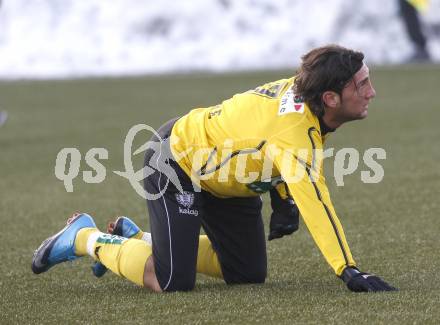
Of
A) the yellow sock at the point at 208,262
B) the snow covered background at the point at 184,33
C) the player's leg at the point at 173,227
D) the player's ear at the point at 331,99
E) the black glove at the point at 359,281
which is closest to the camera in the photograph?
the black glove at the point at 359,281

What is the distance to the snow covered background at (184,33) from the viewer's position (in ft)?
84.2

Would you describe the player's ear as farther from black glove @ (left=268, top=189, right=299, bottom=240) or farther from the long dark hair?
black glove @ (left=268, top=189, right=299, bottom=240)

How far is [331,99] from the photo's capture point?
4371 mm

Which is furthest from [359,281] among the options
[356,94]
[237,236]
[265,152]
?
[237,236]

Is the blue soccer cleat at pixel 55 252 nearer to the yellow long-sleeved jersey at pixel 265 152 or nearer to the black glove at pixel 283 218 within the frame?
the yellow long-sleeved jersey at pixel 265 152

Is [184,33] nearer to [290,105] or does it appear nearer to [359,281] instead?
[290,105]

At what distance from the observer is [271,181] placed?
183 inches

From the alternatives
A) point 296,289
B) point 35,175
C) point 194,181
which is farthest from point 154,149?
point 35,175

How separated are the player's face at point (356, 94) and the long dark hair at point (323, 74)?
0.02 meters

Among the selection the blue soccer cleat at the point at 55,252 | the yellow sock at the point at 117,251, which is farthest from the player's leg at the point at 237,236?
the blue soccer cleat at the point at 55,252

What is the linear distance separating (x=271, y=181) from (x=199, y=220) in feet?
1.25

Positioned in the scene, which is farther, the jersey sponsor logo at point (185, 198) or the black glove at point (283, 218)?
the black glove at point (283, 218)

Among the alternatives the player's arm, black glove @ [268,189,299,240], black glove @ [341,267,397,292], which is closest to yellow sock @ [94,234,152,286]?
black glove @ [268,189,299,240]

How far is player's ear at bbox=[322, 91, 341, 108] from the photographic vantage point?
4355 millimetres
